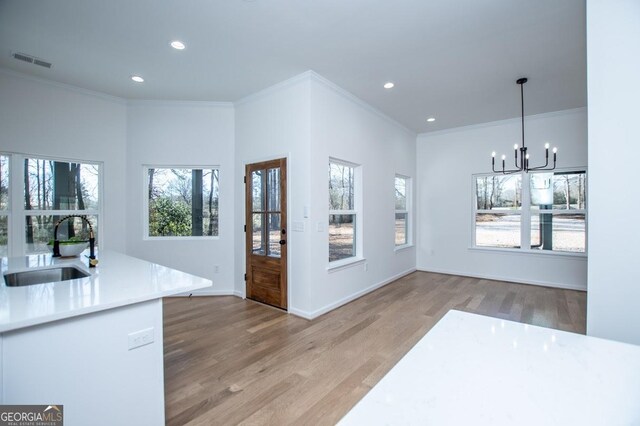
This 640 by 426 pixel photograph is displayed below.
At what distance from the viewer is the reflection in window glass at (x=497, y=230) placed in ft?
17.6

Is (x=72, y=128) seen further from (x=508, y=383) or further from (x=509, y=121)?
(x=509, y=121)

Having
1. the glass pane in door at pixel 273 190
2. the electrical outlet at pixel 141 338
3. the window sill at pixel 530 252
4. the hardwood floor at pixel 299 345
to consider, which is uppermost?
the glass pane in door at pixel 273 190

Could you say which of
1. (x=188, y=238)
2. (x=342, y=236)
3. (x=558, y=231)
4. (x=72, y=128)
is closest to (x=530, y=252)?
(x=558, y=231)

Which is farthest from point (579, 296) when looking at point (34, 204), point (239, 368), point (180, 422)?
point (34, 204)

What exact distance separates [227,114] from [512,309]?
16.4 ft

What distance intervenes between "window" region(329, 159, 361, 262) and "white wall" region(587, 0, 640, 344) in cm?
275

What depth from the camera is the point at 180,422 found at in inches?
71.2

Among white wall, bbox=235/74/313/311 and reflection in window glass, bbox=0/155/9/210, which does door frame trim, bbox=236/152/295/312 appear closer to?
white wall, bbox=235/74/313/311

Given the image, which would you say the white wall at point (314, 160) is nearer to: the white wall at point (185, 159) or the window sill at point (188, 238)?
the white wall at point (185, 159)

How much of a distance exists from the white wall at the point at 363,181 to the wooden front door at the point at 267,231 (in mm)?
454

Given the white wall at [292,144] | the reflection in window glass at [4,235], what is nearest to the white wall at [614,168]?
the white wall at [292,144]

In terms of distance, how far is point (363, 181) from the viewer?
4.42m

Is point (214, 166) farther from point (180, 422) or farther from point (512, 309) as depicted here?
point (512, 309)

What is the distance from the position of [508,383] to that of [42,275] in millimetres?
3123
